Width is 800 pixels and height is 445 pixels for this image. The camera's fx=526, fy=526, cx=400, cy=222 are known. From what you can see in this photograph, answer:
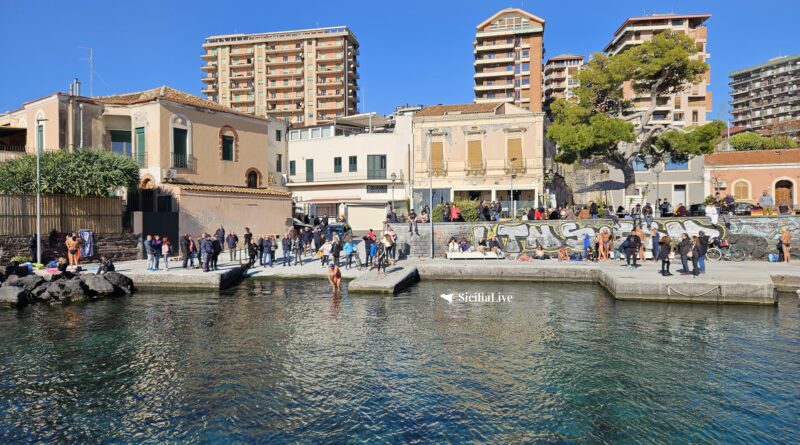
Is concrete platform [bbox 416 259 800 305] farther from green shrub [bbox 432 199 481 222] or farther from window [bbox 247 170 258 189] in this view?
window [bbox 247 170 258 189]

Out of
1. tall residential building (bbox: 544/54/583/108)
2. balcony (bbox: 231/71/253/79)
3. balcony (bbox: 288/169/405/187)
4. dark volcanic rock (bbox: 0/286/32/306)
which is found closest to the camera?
dark volcanic rock (bbox: 0/286/32/306)

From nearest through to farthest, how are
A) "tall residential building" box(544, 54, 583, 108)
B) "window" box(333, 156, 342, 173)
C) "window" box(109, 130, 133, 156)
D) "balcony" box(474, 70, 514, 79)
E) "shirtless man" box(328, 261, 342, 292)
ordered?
"shirtless man" box(328, 261, 342, 292)
"window" box(109, 130, 133, 156)
"window" box(333, 156, 342, 173)
"balcony" box(474, 70, 514, 79)
"tall residential building" box(544, 54, 583, 108)

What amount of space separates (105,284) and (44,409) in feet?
37.1

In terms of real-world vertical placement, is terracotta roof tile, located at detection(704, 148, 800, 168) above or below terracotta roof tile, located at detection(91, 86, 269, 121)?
below

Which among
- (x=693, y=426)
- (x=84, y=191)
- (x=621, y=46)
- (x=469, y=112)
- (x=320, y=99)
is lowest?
(x=693, y=426)

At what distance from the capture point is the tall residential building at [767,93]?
331 feet

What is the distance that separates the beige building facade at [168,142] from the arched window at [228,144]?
2.4 inches

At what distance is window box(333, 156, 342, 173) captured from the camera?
45.7m

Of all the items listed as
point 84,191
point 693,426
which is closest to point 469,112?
point 84,191

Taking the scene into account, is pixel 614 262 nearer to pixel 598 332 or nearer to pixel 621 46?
pixel 598 332

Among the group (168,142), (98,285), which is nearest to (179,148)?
(168,142)

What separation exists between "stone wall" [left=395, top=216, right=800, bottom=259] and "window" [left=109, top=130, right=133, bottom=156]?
16493 millimetres

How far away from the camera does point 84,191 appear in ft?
80.0

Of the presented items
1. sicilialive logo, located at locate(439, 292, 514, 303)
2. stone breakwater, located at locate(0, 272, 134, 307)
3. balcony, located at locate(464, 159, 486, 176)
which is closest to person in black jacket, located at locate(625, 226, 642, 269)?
sicilialive logo, located at locate(439, 292, 514, 303)
